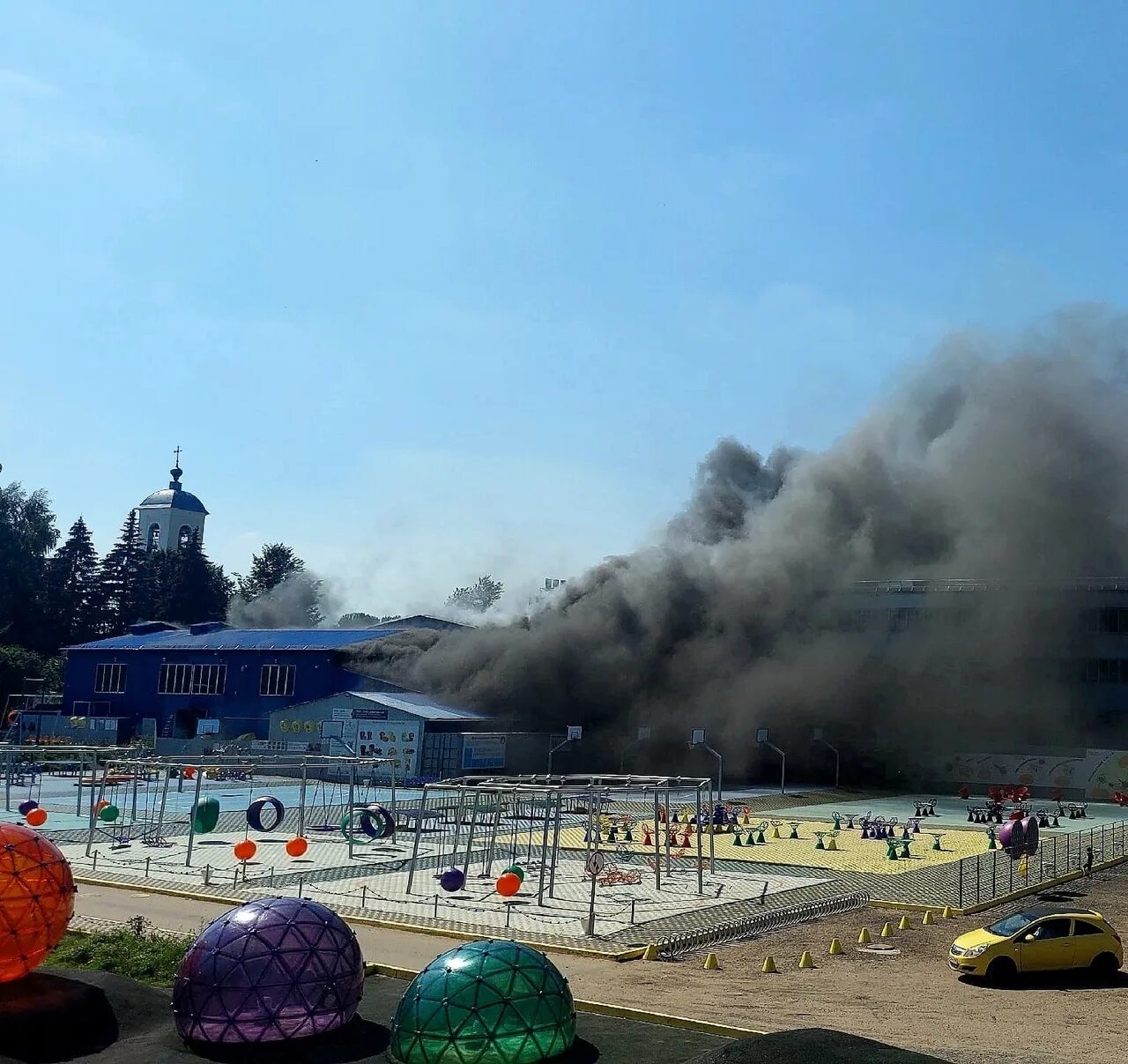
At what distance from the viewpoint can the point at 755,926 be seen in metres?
25.7

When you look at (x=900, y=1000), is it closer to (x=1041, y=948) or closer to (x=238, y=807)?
(x=1041, y=948)

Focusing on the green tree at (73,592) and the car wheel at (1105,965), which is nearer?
the car wheel at (1105,965)

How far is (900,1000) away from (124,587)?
4835 inches

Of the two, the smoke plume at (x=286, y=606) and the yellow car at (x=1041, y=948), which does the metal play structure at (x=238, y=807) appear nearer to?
the yellow car at (x=1041, y=948)

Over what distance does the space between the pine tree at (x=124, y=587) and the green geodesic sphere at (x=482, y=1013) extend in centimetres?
12236

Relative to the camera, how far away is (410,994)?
43.0ft

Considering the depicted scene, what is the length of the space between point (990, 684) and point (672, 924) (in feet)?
180

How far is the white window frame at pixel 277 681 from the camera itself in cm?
7825

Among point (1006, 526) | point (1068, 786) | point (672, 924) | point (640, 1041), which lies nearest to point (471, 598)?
point (1006, 526)

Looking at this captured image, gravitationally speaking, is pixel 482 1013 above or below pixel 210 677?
below

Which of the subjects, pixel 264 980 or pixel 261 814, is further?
pixel 261 814

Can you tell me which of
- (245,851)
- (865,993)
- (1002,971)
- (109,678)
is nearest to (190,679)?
(109,678)

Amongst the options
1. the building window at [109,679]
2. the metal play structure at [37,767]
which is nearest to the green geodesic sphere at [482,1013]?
the metal play structure at [37,767]

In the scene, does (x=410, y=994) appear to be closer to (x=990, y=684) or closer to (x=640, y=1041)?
(x=640, y=1041)
